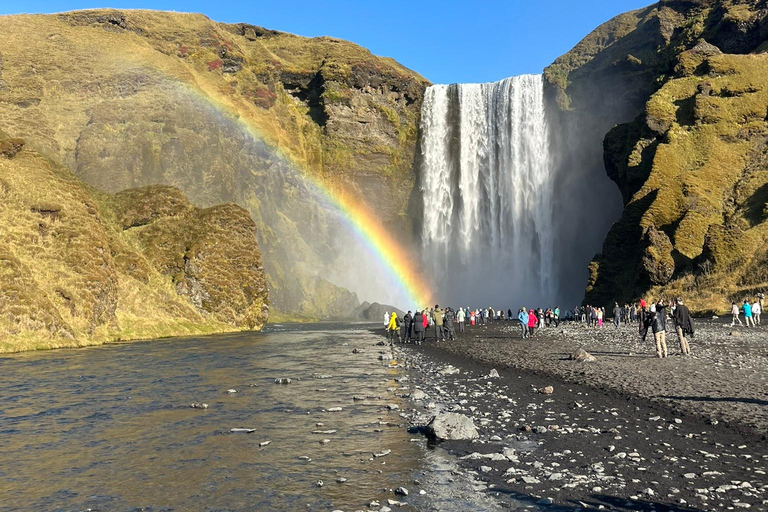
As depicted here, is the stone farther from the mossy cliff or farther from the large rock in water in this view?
the mossy cliff

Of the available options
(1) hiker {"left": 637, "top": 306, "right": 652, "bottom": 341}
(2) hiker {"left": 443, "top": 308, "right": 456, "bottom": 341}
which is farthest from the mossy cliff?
(1) hiker {"left": 637, "top": 306, "right": 652, "bottom": 341}

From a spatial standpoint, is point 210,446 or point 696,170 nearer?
point 210,446

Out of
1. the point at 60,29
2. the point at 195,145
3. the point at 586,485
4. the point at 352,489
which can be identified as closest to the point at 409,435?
the point at 352,489

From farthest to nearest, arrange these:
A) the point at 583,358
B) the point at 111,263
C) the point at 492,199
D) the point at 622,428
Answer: the point at 492,199, the point at 111,263, the point at 583,358, the point at 622,428

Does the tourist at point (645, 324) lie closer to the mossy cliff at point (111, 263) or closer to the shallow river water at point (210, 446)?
the shallow river water at point (210, 446)

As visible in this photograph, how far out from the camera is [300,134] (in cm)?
11738

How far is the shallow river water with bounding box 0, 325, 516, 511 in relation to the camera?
798 centimetres

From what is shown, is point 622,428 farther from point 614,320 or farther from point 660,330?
point 614,320

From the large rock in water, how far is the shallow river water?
42 cm

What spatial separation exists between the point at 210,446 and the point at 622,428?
8.66 m

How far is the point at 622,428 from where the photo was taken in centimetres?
1122

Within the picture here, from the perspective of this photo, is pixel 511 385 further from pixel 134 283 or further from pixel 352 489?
pixel 134 283

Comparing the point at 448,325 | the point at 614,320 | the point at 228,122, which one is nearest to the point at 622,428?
the point at 448,325

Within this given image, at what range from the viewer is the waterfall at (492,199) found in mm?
96750
